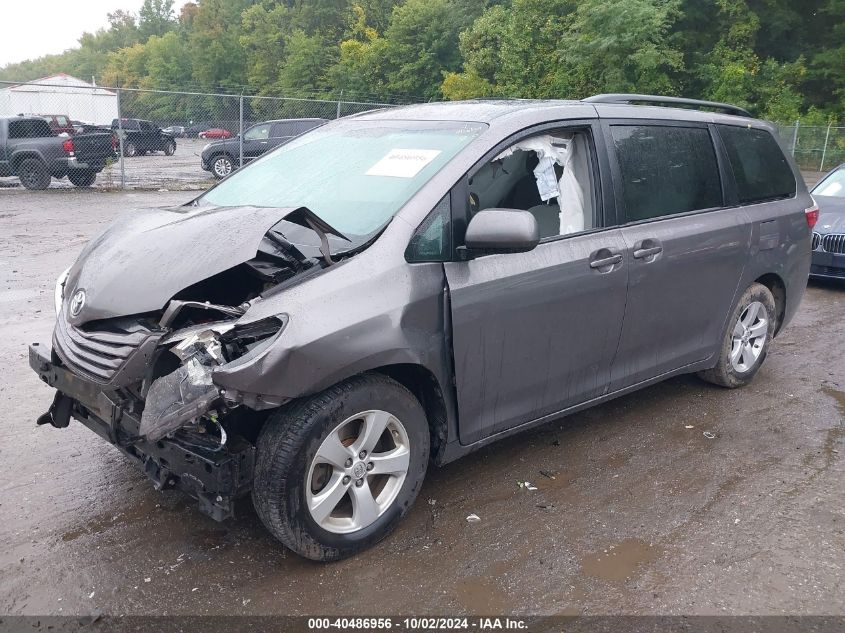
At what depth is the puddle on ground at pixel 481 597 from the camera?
106 inches

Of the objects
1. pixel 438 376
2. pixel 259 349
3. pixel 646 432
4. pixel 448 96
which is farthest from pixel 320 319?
pixel 448 96

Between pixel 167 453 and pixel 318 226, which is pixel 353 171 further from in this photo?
pixel 167 453

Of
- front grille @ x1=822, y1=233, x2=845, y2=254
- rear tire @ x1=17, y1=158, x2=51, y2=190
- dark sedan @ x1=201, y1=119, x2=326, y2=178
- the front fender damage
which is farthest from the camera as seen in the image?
dark sedan @ x1=201, y1=119, x2=326, y2=178

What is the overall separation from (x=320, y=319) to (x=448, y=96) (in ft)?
128

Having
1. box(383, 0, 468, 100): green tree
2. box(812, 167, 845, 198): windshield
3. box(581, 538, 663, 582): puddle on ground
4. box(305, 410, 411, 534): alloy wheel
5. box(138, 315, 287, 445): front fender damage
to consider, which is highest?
box(383, 0, 468, 100): green tree

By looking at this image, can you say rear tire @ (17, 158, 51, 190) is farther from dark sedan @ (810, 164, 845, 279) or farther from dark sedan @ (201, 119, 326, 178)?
dark sedan @ (810, 164, 845, 279)

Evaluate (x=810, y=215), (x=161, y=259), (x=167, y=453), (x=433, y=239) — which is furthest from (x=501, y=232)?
(x=810, y=215)

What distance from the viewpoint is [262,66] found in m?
65.5

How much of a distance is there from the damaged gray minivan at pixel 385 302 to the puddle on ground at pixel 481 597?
442 mm

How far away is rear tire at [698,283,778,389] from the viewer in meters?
4.75

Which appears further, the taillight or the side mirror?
the taillight

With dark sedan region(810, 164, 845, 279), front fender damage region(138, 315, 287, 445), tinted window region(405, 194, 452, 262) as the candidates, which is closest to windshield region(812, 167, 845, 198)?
dark sedan region(810, 164, 845, 279)

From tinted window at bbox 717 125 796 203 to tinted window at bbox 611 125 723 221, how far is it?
25 centimetres

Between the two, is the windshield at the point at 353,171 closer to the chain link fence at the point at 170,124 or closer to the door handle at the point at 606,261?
the door handle at the point at 606,261
